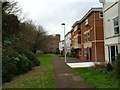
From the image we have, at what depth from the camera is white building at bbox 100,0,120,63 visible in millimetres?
22766

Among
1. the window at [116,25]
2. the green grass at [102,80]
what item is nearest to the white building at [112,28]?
the window at [116,25]

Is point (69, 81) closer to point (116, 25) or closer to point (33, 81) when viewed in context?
point (33, 81)

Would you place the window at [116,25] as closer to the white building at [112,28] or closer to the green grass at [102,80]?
the white building at [112,28]

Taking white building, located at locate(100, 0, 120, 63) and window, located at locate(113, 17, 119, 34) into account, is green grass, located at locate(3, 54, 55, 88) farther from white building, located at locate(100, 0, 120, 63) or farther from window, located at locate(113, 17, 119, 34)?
window, located at locate(113, 17, 119, 34)

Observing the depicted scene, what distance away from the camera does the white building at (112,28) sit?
22.8m

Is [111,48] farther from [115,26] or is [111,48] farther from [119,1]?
[119,1]

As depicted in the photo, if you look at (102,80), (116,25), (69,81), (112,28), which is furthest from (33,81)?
(112,28)

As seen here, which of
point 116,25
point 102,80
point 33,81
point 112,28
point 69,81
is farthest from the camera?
point 112,28

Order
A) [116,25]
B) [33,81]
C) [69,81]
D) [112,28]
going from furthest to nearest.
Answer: [112,28] → [116,25] → [33,81] → [69,81]

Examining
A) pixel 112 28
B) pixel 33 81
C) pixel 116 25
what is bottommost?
pixel 33 81

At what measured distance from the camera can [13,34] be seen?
104 feet

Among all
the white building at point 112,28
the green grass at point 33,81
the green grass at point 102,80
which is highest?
the white building at point 112,28

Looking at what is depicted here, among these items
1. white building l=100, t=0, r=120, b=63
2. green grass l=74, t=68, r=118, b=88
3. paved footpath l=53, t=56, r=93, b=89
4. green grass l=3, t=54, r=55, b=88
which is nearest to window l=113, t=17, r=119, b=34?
white building l=100, t=0, r=120, b=63

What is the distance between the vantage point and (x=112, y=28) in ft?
80.4
